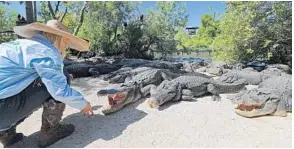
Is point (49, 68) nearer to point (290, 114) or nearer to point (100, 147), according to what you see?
point (100, 147)

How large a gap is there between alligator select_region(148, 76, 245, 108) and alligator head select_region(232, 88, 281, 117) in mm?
536

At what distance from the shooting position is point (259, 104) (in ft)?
10.2

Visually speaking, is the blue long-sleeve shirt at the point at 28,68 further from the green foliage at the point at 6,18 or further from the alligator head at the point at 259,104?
the green foliage at the point at 6,18

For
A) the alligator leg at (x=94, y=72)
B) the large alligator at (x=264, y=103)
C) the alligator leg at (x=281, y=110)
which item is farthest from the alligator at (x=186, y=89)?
the alligator leg at (x=94, y=72)

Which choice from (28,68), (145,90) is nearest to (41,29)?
(28,68)

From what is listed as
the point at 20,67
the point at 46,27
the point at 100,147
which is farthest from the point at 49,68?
the point at 100,147

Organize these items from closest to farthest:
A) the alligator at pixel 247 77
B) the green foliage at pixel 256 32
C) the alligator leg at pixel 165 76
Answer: the alligator leg at pixel 165 76
the alligator at pixel 247 77
the green foliage at pixel 256 32

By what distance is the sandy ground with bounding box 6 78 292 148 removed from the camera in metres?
2.52

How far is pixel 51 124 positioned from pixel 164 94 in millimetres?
1344

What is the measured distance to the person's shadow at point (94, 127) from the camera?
2545 mm

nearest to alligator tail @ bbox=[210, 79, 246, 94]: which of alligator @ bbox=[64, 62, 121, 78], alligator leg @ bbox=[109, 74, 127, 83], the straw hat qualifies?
alligator leg @ bbox=[109, 74, 127, 83]

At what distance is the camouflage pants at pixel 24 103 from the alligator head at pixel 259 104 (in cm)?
186

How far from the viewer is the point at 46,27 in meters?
2.28

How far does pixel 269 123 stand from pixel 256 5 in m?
4.14
